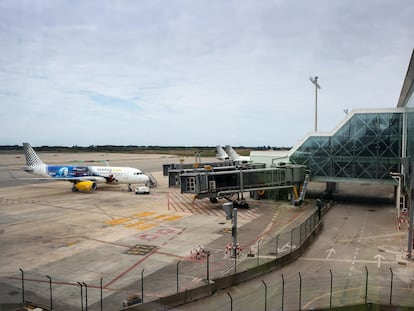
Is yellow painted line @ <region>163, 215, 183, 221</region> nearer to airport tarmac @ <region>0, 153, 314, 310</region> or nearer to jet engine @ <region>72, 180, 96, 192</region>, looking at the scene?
airport tarmac @ <region>0, 153, 314, 310</region>

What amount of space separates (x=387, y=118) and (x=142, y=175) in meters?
41.5

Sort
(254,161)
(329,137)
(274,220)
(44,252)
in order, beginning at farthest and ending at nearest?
1. (254,161)
2. (329,137)
3. (274,220)
4. (44,252)

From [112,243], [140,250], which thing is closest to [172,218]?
Answer: [112,243]

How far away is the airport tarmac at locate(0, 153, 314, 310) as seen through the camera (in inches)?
787

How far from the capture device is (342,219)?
4038 cm

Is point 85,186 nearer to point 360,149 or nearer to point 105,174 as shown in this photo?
point 105,174

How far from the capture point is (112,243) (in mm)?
29406

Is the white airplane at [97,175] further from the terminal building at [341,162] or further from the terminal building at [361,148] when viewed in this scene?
the terminal building at [361,148]

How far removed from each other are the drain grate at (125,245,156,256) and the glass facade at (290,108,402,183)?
3255 centimetres

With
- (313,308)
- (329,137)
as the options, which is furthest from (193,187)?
(313,308)

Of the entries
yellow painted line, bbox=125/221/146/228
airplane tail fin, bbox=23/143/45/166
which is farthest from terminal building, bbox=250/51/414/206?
airplane tail fin, bbox=23/143/45/166

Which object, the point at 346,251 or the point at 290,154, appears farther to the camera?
the point at 290,154

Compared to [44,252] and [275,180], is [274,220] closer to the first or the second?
[275,180]

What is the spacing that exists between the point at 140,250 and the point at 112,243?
3396mm
